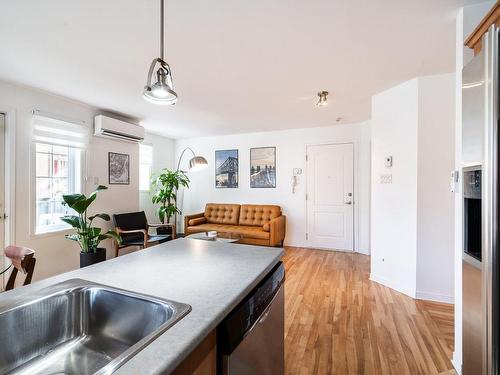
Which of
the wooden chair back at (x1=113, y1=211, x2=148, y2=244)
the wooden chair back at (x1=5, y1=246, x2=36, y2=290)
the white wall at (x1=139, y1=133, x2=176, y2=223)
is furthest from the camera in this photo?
the white wall at (x1=139, y1=133, x2=176, y2=223)

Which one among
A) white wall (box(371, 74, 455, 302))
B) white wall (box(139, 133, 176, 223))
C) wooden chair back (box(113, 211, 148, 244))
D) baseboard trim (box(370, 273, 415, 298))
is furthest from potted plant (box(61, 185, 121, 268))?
white wall (box(371, 74, 455, 302))

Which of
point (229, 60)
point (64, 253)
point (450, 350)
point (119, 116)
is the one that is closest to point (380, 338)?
point (450, 350)

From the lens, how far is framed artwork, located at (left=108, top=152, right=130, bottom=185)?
3920mm

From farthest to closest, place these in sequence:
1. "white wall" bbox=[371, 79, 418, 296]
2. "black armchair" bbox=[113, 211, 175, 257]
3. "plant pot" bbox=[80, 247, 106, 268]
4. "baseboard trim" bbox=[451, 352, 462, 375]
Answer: "black armchair" bbox=[113, 211, 175, 257] < "plant pot" bbox=[80, 247, 106, 268] < "white wall" bbox=[371, 79, 418, 296] < "baseboard trim" bbox=[451, 352, 462, 375]

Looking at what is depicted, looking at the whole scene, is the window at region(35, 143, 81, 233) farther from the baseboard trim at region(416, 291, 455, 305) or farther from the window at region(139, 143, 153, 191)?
the baseboard trim at region(416, 291, 455, 305)

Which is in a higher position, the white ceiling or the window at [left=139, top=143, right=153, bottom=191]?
the white ceiling

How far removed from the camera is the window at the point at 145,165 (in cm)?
498

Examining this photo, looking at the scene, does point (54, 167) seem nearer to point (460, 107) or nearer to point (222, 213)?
point (222, 213)

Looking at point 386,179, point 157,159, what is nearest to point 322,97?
point 386,179

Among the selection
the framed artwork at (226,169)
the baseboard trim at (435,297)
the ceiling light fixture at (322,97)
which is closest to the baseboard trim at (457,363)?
the baseboard trim at (435,297)

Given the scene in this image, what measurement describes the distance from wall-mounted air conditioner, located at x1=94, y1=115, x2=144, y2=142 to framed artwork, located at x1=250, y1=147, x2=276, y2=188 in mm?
2240

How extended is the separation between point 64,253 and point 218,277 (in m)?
3.35

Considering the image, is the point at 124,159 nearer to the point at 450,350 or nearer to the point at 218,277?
the point at 218,277

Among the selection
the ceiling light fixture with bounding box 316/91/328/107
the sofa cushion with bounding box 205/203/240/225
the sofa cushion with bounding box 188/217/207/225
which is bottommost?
the sofa cushion with bounding box 188/217/207/225
